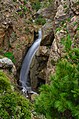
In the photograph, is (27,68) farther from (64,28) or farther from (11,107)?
(11,107)

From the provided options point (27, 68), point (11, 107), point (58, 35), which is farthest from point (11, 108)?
point (27, 68)

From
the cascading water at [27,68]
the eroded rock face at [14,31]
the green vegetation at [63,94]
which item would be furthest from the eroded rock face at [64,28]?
the green vegetation at [63,94]

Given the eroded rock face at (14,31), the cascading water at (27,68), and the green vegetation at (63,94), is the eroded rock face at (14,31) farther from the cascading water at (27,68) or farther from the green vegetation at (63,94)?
the green vegetation at (63,94)

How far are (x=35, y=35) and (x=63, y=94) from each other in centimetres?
2017

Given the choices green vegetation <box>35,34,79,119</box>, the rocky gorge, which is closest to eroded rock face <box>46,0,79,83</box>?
the rocky gorge

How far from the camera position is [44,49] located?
→ 1875cm

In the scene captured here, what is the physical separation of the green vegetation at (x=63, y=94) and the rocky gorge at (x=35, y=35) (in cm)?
909

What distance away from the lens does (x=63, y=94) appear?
4223mm

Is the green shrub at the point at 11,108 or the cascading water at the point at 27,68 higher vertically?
the cascading water at the point at 27,68

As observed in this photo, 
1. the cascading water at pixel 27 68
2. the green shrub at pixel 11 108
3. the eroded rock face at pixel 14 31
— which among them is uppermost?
the eroded rock face at pixel 14 31

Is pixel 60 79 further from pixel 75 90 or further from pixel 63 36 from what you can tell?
pixel 63 36

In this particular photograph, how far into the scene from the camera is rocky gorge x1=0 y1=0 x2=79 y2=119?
52.4ft

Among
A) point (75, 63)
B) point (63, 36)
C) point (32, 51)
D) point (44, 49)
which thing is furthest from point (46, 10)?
point (75, 63)

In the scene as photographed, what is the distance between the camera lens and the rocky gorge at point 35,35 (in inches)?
629
